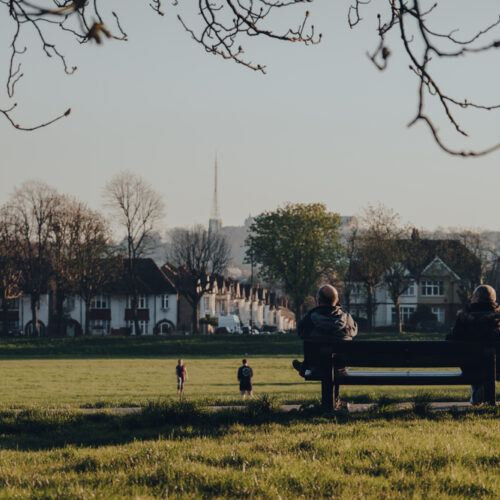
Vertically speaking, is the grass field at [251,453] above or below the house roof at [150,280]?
below

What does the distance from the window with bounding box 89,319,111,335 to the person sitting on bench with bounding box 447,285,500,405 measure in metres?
92.9

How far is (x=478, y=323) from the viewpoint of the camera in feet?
33.0

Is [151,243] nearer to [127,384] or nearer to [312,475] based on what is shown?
[127,384]

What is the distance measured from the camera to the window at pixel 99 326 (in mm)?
100750

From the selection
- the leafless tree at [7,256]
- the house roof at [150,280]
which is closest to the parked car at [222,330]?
the house roof at [150,280]

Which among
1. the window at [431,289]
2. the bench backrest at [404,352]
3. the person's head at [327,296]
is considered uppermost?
the window at [431,289]

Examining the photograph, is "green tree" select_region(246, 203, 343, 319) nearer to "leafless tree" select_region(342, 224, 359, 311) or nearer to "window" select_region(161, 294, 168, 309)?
"leafless tree" select_region(342, 224, 359, 311)

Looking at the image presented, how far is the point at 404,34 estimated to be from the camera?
4.64 m

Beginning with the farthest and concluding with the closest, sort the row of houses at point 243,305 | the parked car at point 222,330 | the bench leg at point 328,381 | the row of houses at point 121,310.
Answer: the row of houses at point 243,305 < the parked car at point 222,330 < the row of houses at point 121,310 < the bench leg at point 328,381

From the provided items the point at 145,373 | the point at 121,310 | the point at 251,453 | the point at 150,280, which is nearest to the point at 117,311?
the point at 121,310

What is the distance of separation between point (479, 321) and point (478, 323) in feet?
0.12

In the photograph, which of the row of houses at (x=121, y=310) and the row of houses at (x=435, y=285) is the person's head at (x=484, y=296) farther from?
the row of houses at (x=121, y=310)

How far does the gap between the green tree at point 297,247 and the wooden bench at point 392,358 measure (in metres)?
73.2

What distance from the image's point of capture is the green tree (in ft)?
272
